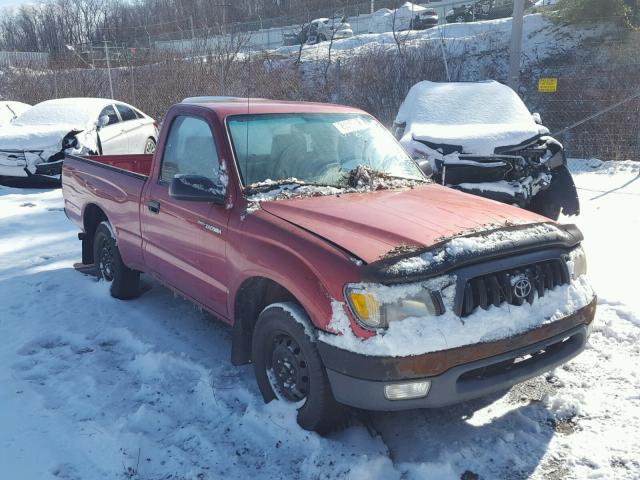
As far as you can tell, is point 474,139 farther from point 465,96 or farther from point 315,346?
point 315,346

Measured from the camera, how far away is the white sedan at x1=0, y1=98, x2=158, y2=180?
1027 centimetres

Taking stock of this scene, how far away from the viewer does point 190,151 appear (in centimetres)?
408

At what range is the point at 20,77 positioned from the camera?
2114 cm

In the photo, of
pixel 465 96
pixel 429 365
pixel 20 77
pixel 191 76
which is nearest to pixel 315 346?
pixel 429 365

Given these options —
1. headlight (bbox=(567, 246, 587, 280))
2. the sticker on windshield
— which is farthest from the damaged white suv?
headlight (bbox=(567, 246, 587, 280))

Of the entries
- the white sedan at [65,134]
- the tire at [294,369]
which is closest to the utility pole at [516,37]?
the white sedan at [65,134]

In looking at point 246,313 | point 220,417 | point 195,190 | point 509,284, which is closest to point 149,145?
point 195,190

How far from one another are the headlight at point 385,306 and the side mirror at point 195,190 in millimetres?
1285

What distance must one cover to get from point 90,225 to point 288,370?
354 centimetres

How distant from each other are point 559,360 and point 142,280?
4244mm

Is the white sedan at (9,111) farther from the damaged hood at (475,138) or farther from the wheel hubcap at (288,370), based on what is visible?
the wheel hubcap at (288,370)

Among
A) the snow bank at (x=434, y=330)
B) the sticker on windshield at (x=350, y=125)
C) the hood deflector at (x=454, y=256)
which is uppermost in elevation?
the sticker on windshield at (x=350, y=125)

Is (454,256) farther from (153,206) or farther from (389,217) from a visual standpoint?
(153,206)

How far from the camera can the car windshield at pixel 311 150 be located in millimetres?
3709
